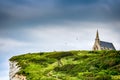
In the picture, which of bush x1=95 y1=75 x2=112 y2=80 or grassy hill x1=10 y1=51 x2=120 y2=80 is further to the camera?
grassy hill x1=10 y1=51 x2=120 y2=80

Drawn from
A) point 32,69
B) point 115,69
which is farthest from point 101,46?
point 115,69

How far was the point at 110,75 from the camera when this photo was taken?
5409 cm

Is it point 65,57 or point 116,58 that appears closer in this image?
point 116,58

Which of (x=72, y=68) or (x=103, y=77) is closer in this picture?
(x=103, y=77)

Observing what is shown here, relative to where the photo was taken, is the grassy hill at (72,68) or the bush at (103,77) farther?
the grassy hill at (72,68)

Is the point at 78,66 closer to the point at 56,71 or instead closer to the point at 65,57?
the point at 56,71

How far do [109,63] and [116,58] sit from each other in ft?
10.6

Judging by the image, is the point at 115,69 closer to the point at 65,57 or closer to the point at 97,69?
the point at 97,69

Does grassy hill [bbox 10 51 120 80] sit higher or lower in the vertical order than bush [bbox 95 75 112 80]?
higher

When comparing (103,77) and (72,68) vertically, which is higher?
(72,68)

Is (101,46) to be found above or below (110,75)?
above

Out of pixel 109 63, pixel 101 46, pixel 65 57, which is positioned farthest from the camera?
pixel 101 46

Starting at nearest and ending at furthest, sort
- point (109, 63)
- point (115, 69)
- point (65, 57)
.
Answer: point (115, 69), point (109, 63), point (65, 57)

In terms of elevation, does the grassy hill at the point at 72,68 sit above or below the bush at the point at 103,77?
above
